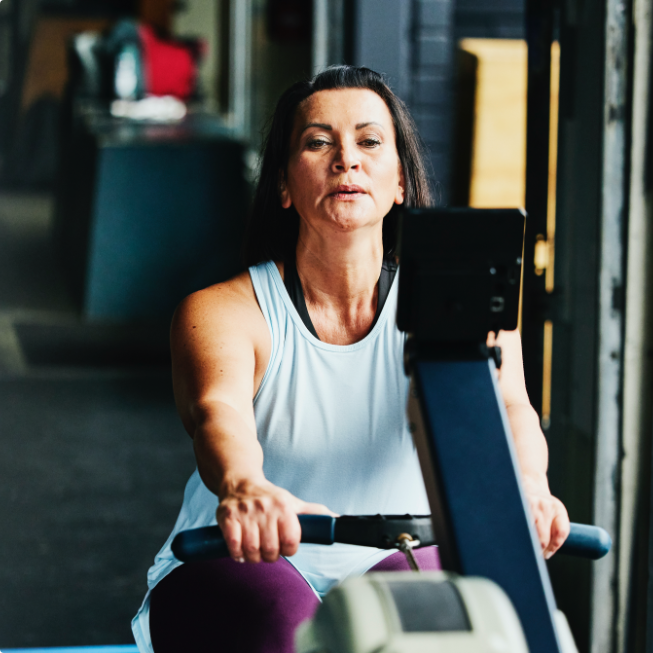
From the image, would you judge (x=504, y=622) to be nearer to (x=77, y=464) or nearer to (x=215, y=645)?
(x=215, y=645)

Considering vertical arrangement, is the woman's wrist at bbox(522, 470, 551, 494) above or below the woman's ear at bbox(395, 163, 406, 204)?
below

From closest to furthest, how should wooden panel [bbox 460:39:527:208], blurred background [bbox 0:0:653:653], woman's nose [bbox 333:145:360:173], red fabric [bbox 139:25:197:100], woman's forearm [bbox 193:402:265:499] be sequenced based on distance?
woman's forearm [bbox 193:402:265:499], woman's nose [bbox 333:145:360:173], blurred background [bbox 0:0:653:653], wooden panel [bbox 460:39:527:208], red fabric [bbox 139:25:197:100]

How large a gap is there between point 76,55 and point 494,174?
4.79 meters

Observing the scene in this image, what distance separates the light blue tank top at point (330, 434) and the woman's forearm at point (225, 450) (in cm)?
16

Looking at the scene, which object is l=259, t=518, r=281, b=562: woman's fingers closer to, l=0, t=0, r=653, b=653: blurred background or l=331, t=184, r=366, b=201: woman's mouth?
l=331, t=184, r=366, b=201: woman's mouth

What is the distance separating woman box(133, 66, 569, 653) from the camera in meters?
1.23

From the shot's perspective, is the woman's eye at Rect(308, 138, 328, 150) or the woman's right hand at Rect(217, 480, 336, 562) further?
the woman's eye at Rect(308, 138, 328, 150)

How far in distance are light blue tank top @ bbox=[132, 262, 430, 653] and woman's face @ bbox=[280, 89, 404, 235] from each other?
6.7 inches

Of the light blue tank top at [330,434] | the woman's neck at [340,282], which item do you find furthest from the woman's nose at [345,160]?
the light blue tank top at [330,434]

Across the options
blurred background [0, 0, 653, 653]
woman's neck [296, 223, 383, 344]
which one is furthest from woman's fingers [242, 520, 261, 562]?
blurred background [0, 0, 653, 653]

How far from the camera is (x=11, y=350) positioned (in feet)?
17.0

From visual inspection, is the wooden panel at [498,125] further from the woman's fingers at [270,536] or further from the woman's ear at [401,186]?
the woman's fingers at [270,536]

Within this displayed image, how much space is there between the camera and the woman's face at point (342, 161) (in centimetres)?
132

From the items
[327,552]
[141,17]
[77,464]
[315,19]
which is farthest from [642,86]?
[141,17]
